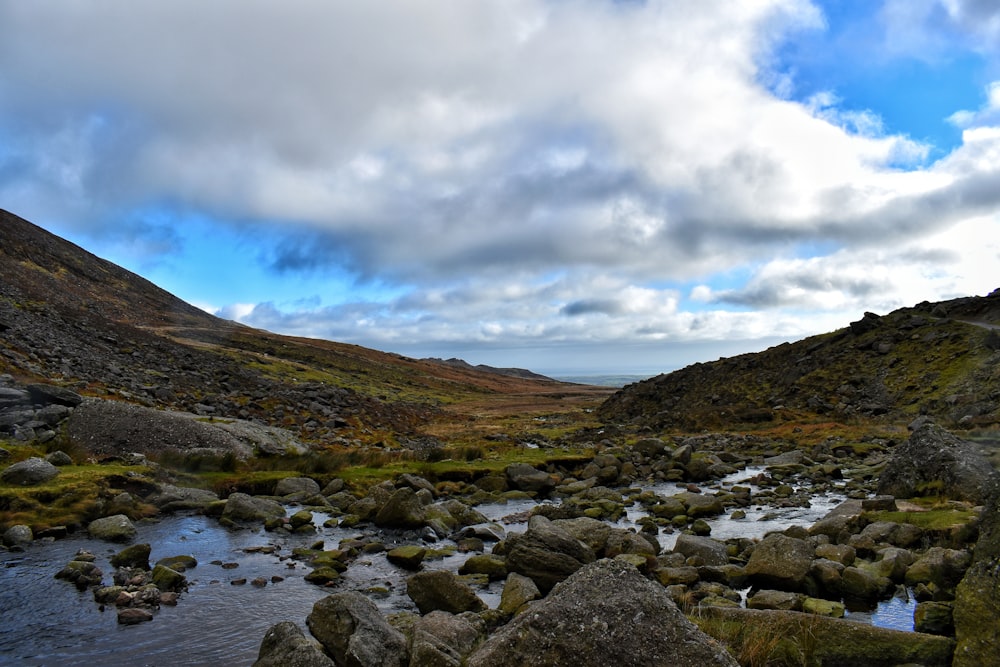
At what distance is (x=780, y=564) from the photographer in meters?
15.2

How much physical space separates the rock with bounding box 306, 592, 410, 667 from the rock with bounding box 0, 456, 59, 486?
18.0m

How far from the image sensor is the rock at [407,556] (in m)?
19.1

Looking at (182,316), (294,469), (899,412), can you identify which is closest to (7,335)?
(294,469)

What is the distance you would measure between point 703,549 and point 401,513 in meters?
11.9

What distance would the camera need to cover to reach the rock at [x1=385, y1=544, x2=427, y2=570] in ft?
62.5

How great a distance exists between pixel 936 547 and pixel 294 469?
2968cm

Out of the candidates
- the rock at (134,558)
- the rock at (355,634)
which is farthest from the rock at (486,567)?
the rock at (134,558)

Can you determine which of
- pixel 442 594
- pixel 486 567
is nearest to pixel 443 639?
pixel 442 594

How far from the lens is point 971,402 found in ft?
145

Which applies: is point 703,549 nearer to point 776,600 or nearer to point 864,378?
point 776,600

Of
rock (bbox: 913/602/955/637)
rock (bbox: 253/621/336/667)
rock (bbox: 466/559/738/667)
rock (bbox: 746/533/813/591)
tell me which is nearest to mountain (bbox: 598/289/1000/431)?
rock (bbox: 746/533/813/591)

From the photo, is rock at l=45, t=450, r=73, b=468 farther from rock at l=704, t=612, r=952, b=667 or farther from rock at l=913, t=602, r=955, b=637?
rock at l=913, t=602, r=955, b=637

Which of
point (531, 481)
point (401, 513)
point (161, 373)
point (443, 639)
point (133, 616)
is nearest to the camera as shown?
point (443, 639)

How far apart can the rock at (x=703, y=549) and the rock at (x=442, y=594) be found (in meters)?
7.46
